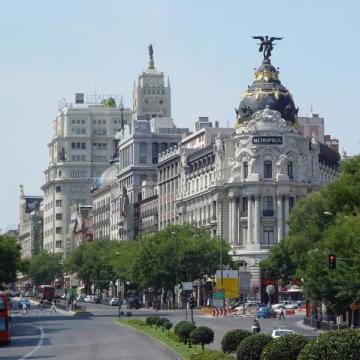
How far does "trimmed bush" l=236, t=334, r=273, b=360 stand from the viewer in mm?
49750

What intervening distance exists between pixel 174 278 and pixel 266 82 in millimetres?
29804

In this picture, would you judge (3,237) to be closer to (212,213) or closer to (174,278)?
(174,278)

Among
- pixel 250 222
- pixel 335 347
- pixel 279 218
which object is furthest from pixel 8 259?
pixel 335 347

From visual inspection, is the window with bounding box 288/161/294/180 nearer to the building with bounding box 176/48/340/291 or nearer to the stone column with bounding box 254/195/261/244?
the building with bounding box 176/48/340/291

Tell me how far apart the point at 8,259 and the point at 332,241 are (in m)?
53.4

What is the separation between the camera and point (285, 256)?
6206 inches

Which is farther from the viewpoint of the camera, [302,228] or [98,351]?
[302,228]

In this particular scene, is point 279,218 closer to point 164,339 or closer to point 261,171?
point 261,171

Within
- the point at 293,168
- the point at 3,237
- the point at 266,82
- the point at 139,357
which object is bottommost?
the point at 139,357

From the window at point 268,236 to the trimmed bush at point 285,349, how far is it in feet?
445

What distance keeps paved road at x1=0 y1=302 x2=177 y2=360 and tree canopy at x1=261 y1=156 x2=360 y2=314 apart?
14555mm

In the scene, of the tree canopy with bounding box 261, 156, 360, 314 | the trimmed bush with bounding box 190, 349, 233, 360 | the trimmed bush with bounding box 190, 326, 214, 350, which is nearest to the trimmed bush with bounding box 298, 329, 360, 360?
the trimmed bush with bounding box 190, 349, 233, 360

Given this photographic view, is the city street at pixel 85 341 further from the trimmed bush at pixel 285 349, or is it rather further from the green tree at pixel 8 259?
the trimmed bush at pixel 285 349

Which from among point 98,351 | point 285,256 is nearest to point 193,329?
point 98,351
